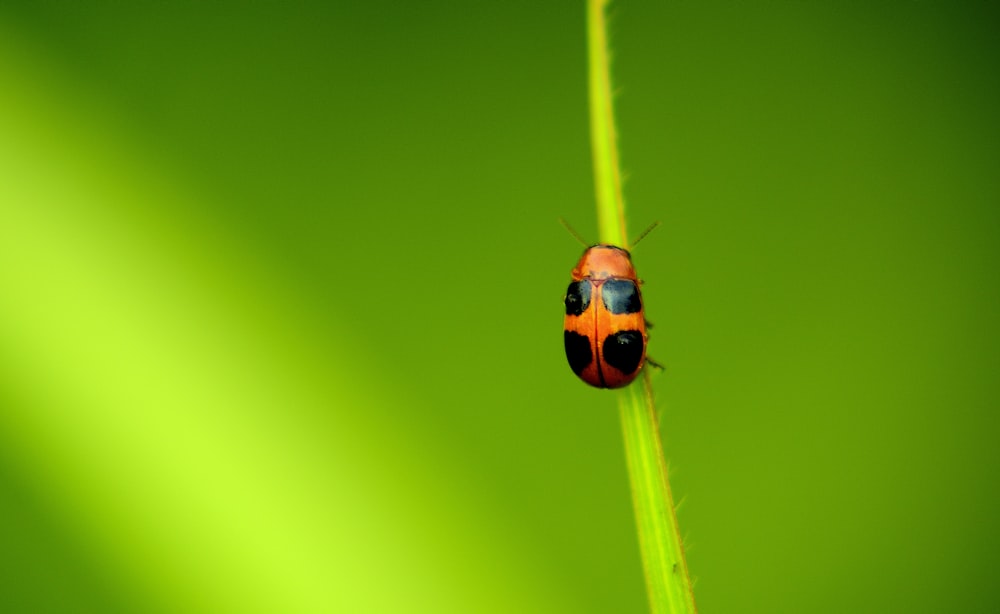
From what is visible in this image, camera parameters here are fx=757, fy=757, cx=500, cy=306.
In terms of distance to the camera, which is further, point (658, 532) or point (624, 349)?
point (624, 349)

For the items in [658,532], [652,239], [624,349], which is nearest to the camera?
[658,532]

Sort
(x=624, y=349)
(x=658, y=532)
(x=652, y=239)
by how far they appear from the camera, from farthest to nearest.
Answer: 1. (x=652, y=239)
2. (x=624, y=349)
3. (x=658, y=532)

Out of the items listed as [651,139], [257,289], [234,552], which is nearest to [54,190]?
[257,289]

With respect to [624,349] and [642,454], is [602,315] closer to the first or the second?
[624,349]

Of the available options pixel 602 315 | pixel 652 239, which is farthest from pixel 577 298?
pixel 652 239

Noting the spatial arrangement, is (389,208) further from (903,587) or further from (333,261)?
(903,587)

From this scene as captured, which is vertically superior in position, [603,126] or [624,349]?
[603,126]

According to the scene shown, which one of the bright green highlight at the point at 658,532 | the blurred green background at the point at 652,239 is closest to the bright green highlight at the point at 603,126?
the bright green highlight at the point at 658,532
